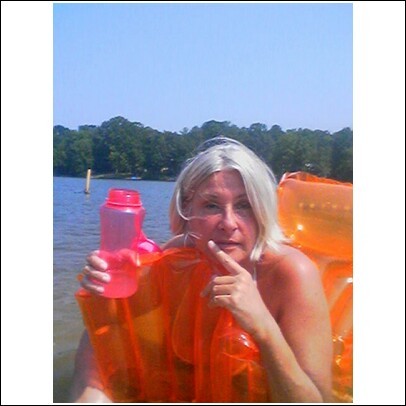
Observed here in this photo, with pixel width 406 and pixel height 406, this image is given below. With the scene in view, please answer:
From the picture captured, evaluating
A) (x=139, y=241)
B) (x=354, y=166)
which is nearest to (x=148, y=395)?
(x=139, y=241)

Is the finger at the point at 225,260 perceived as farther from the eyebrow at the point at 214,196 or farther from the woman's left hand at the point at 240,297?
the eyebrow at the point at 214,196

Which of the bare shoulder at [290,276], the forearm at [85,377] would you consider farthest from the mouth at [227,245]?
the forearm at [85,377]

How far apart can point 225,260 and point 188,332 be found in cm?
29

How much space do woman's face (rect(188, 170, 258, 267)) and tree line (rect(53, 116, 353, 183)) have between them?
0.14 m

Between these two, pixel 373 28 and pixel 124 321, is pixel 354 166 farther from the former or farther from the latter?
pixel 124 321

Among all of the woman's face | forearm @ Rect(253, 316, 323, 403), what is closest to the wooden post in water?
the woman's face

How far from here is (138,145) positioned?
280 cm

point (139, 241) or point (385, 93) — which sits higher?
point (385, 93)

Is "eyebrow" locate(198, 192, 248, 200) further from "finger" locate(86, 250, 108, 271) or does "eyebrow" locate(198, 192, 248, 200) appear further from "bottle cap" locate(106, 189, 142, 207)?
"finger" locate(86, 250, 108, 271)

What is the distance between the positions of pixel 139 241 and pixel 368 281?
82 centimetres

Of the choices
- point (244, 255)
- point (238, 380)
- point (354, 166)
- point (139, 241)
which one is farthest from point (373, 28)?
point (238, 380)

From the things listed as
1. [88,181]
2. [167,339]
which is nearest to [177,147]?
[88,181]

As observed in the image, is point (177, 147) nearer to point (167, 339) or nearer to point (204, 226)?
point (204, 226)

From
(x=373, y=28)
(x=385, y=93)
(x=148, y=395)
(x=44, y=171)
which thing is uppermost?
(x=373, y=28)
